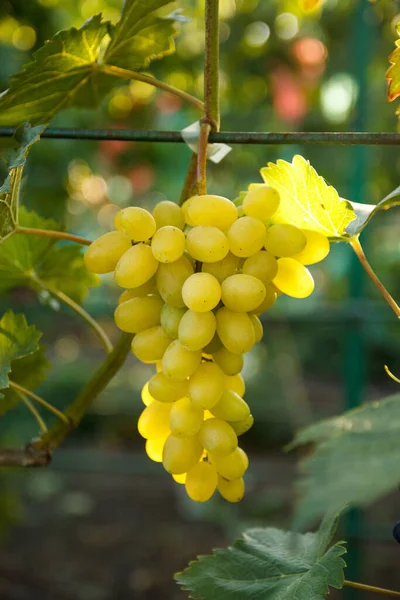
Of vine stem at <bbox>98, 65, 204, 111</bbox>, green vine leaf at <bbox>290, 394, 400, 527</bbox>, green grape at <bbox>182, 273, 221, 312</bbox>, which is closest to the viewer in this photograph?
green grape at <bbox>182, 273, 221, 312</bbox>

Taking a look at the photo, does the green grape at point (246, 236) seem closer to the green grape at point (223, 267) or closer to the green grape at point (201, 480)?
the green grape at point (223, 267)

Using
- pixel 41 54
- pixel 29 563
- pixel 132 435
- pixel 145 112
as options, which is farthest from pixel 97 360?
pixel 41 54

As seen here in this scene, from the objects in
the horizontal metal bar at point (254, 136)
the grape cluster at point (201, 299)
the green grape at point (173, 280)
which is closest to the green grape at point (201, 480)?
the grape cluster at point (201, 299)

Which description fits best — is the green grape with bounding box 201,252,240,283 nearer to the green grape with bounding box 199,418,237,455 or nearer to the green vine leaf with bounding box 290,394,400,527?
the green grape with bounding box 199,418,237,455

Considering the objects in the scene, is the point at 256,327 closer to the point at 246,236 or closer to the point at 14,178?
the point at 246,236

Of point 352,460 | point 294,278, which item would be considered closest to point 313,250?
point 294,278

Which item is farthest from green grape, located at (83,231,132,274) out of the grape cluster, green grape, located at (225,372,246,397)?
green grape, located at (225,372,246,397)

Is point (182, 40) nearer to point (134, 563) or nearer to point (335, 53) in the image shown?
point (335, 53)
